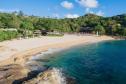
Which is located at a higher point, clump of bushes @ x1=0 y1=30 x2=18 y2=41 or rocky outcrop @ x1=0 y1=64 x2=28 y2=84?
clump of bushes @ x1=0 y1=30 x2=18 y2=41

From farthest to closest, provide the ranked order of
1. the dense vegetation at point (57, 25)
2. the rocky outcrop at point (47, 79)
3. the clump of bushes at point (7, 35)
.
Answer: the dense vegetation at point (57, 25) → the clump of bushes at point (7, 35) → the rocky outcrop at point (47, 79)

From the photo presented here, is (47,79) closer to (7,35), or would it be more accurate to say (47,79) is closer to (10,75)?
(10,75)

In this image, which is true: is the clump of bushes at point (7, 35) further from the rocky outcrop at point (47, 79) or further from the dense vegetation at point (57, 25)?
the rocky outcrop at point (47, 79)

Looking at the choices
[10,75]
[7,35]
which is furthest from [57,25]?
[10,75]

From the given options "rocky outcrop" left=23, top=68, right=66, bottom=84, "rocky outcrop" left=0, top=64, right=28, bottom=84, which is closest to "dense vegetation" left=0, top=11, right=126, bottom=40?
"rocky outcrop" left=0, top=64, right=28, bottom=84

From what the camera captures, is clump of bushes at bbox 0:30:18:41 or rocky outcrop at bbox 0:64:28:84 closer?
rocky outcrop at bbox 0:64:28:84

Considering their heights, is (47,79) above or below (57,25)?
below

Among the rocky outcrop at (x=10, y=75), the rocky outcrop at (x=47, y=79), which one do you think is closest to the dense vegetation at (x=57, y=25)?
the rocky outcrop at (x=10, y=75)

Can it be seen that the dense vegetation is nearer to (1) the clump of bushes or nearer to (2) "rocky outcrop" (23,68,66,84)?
(1) the clump of bushes

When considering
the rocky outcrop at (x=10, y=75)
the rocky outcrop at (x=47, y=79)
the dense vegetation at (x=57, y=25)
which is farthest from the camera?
the dense vegetation at (x=57, y=25)

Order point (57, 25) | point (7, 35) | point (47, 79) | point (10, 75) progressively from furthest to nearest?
point (57, 25) → point (7, 35) → point (10, 75) → point (47, 79)

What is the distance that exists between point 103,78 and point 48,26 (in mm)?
86869

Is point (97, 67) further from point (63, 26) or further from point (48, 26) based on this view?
point (63, 26)

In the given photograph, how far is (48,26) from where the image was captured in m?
122
